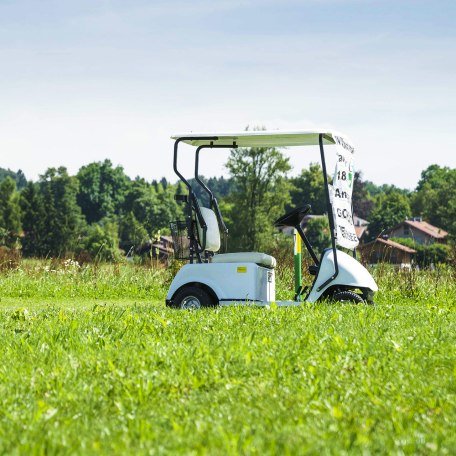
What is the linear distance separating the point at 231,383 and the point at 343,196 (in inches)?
179

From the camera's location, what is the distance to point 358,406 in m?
4.46

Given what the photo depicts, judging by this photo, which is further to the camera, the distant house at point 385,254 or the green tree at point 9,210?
the green tree at point 9,210

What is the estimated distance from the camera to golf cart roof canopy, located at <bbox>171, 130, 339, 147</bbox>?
29.1ft

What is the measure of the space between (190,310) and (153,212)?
8489 centimetres

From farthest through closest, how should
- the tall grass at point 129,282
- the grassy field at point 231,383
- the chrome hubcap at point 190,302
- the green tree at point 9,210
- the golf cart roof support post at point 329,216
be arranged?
the green tree at point 9,210 < the tall grass at point 129,282 < the chrome hubcap at point 190,302 < the golf cart roof support post at point 329,216 < the grassy field at point 231,383

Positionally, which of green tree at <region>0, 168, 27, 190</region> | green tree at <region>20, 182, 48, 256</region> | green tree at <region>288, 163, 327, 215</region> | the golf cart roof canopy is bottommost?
green tree at <region>20, 182, 48, 256</region>

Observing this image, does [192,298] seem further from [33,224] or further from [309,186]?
[309,186]

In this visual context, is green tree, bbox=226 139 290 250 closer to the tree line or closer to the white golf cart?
the tree line

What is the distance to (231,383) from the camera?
4.86 metres

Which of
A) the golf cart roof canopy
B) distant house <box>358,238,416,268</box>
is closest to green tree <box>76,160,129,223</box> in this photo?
distant house <box>358,238,416,268</box>

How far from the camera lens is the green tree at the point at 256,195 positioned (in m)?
60.6

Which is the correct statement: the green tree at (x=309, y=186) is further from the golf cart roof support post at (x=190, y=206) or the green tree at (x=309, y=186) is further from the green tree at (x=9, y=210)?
the golf cart roof support post at (x=190, y=206)

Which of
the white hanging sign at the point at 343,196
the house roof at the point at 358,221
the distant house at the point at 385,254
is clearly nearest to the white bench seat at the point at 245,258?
the white hanging sign at the point at 343,196


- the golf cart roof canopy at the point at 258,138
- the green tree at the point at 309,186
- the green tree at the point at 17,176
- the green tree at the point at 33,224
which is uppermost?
the green tree at the point at 17,176
